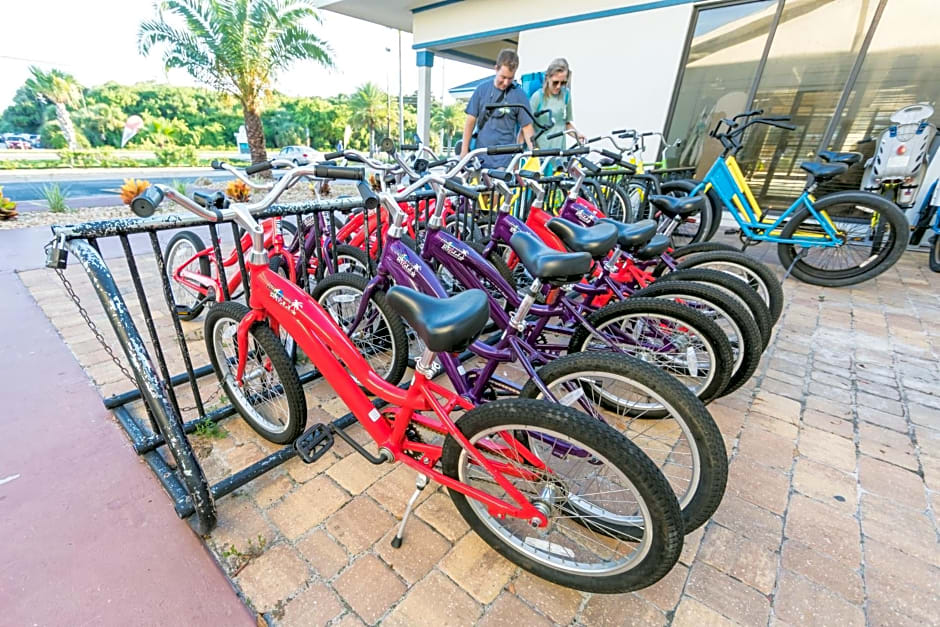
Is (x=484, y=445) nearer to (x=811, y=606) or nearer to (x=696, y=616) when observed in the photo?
(x=696, y=616)

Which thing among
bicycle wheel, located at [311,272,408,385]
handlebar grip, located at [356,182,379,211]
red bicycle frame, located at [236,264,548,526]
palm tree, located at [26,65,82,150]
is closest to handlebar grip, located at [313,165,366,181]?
handlebar grip, located at [356,182,379,211]

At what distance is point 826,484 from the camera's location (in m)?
1.80

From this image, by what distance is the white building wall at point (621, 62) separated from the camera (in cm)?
593

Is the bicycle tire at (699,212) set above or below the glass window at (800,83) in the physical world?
below

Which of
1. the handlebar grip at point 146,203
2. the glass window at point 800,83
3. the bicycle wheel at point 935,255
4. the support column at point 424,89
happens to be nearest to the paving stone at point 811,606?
the handlebar grip at point 146,203

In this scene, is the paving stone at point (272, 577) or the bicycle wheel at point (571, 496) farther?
the paving stone at point (272, 577)

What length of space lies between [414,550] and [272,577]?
48 cm

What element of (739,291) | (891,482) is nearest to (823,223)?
(739,291)

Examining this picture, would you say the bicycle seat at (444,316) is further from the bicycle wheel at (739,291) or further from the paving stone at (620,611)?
the bicycle wheel at (739,291)

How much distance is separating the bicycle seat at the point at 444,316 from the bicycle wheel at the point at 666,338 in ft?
3.03

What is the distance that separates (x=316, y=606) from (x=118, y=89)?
44.7 m

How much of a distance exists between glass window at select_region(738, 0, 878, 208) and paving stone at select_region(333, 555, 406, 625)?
23.1 ft

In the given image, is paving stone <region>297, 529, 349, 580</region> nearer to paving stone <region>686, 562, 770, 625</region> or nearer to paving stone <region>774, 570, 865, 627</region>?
paving stone <region>686, 562, 770, 625</region>

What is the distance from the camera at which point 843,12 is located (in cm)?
511
